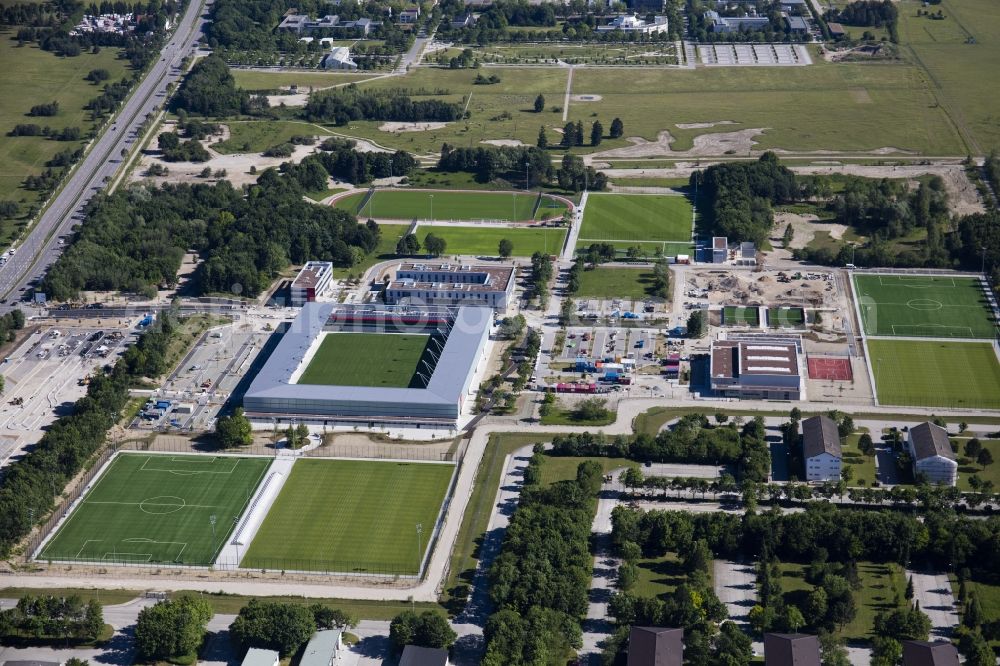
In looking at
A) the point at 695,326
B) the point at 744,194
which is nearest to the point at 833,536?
the point at 695,326

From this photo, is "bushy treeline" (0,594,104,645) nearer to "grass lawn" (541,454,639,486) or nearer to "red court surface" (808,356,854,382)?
"grass lawn" (541,454,639,486)

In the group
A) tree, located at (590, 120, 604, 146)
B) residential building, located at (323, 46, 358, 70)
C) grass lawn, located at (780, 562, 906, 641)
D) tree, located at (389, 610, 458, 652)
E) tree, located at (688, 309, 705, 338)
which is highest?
residential building, located at (323, 46, 358, 70)

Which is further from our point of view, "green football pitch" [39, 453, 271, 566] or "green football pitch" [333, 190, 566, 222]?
"green football pitch" [333, 190, 566, 222]

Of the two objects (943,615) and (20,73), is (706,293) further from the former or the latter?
(20,73)

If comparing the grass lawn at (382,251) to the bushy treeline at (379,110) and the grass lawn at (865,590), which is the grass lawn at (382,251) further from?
the grass lawn at (865,590)

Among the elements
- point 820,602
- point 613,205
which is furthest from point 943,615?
point 613,205

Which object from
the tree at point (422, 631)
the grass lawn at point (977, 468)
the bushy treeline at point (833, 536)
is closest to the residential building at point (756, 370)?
the grass lawn at point (977, 468)

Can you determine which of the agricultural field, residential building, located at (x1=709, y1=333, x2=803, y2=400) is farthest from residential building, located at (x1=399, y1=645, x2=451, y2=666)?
the agricultural field
